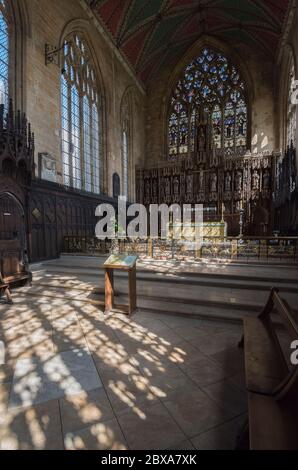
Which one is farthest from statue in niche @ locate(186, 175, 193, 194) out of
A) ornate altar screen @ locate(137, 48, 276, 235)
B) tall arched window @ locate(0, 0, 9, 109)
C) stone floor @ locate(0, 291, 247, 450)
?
stone floor @ locate(0, 291, 247, 450)

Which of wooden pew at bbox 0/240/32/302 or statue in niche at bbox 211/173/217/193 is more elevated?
statue in niche at bbox 211/173/217/193

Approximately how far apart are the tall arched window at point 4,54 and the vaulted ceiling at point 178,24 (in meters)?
5.91

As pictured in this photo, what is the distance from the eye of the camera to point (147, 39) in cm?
1711

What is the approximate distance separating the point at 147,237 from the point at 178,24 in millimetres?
17001

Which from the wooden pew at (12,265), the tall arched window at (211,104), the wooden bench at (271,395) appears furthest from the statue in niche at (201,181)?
the wooden bench at (271,395)

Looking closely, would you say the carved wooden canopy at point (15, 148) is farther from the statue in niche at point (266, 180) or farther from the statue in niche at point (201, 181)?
the statue in niche at point (266, 180)

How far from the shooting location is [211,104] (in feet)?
62.5

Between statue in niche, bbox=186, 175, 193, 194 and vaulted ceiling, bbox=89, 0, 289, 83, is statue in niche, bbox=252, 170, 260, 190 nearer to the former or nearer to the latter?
statue in niche, bbox=186, 175, 193, 194

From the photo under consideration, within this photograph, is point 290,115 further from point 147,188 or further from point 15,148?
point 15,148

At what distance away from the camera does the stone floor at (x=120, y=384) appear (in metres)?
1.87

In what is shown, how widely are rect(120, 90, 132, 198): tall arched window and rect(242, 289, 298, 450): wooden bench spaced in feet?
51.8

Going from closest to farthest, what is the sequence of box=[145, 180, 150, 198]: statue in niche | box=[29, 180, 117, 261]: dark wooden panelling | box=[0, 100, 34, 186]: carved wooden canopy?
box=[0, 100, 34, 186]: carved wooden canopy → box=[29, 180, 117, 261]: dark wooden panelling → box=[145, 180, 150, 198]: statue in niche

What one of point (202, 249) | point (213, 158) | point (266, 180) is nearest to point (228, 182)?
point (213, 158)

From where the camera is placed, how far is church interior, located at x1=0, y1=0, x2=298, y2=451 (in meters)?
2.07
